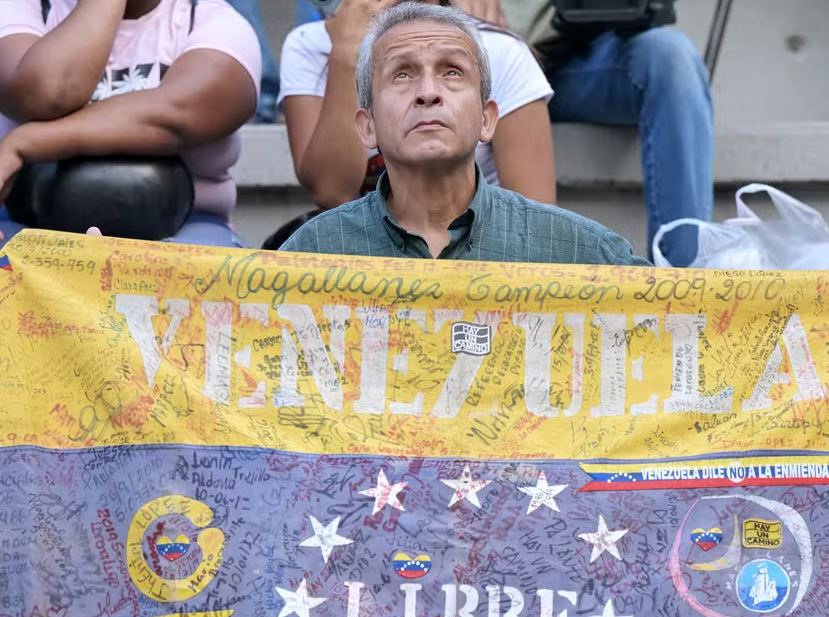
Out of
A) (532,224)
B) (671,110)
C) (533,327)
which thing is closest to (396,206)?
(532,224)

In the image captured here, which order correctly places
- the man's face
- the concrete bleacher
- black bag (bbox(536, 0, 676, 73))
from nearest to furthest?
the man's face
black bag (bbox(536, 0, 676, 73))
the concrete bleacher

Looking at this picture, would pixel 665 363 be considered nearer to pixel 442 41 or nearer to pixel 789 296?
pixel 789 296

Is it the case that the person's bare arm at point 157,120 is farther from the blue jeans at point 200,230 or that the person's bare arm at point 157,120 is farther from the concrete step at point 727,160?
the concrete step at point 727,160

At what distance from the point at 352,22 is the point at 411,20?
575 mm

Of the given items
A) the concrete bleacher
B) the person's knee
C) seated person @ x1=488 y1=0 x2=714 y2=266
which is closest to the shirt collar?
seated person @ x1=488 y1=0 x2=714 y2=266

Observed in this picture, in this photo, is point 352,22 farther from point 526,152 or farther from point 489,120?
point 489,120

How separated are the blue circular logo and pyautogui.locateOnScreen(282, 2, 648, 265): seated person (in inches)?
26.3

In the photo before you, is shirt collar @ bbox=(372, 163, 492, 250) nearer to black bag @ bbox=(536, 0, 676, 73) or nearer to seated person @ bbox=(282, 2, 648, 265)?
seated person @ bbox=(282, 2, 648, 265)

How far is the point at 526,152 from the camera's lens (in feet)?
11.6

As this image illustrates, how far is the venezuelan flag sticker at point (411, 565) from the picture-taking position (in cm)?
231

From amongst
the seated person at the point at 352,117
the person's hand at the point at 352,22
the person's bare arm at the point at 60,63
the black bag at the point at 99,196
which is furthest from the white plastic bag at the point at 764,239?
the person's bare arm at the point at 60,63

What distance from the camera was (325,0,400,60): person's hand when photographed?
11.3 ft

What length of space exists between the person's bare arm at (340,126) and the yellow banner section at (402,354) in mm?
1015

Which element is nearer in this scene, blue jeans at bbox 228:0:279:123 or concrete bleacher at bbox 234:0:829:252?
concrete bleacher at bbox 234:0:829:252
